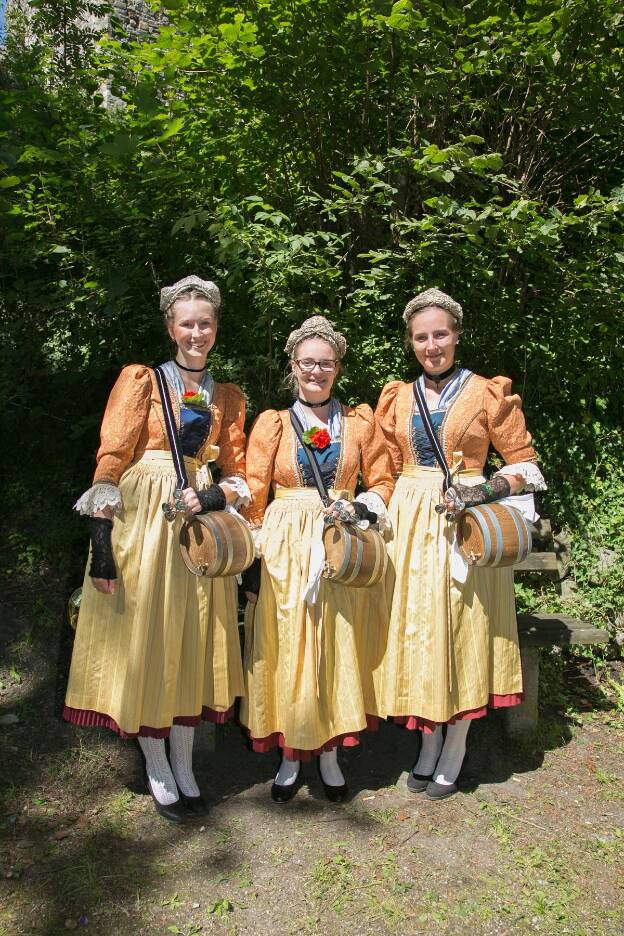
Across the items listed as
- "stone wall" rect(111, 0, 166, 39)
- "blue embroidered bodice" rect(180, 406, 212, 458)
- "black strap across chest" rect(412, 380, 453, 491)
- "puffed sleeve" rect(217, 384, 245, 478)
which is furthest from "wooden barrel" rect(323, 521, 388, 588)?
"stone wall" rect(111, 0, 166, 39)

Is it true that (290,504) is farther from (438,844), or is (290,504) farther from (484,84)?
(484,84)

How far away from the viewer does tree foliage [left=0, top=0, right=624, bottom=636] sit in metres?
3.38

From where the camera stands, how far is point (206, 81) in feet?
12.4

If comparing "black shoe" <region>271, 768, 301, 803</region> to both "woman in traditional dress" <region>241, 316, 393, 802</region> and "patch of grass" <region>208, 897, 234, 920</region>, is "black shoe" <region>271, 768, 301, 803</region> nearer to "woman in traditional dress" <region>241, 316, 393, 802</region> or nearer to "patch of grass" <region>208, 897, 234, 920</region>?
"woman in traditional dress" <region>241, 316, 393, 802</region>

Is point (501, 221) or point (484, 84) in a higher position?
point (484, 84)

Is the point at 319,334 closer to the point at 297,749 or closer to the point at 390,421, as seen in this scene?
the point at 390,421

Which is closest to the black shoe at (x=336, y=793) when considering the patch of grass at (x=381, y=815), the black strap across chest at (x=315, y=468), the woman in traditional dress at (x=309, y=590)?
the woman in traditional dress at (x=309, y=590)

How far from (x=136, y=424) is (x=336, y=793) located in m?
1.78

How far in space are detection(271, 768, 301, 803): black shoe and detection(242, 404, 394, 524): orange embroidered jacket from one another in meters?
1.16

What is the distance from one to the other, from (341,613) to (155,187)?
7.47ft

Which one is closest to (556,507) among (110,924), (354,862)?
(354,862)

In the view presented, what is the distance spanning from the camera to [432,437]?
297 cm

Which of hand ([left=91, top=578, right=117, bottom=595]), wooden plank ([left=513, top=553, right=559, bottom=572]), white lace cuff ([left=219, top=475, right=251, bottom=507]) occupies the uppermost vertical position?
white lace cuff ([left=219, top=475, right=251, bottom=507])

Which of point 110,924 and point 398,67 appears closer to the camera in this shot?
point 110,924
